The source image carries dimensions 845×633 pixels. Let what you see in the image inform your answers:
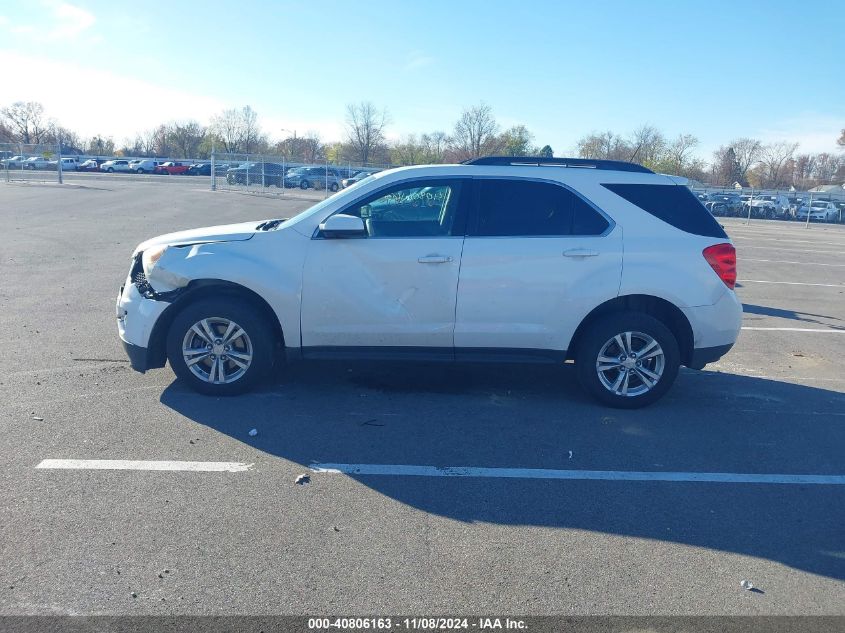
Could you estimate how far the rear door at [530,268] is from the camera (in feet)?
19.4

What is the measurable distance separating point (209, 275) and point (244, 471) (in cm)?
187

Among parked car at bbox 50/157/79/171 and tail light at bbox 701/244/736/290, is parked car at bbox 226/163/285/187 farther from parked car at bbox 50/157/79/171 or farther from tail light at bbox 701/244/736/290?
tail light at bbox 701/244/736/290

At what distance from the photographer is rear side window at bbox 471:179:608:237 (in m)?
6.03

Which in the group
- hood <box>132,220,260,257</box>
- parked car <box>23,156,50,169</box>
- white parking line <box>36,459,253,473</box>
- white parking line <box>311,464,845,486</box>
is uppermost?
parked car <box>23,156,50,169</box>

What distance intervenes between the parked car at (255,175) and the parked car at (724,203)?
2548 centimetres

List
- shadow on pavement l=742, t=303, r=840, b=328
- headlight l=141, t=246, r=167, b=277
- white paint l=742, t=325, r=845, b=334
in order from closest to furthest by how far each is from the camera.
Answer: headlight l=141, t=246, r=167, b=277, white paint l=742, t=325, r=845, b=334, shadow on pavement l=742, t=303, r=840, b=328

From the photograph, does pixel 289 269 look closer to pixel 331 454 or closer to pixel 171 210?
pixel 331 454

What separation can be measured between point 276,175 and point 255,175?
1.14 meters

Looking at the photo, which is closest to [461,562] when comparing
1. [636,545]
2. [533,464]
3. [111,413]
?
[636,545]

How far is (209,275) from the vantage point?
19.3ft

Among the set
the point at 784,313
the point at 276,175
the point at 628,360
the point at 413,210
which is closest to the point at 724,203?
the point at 276,175

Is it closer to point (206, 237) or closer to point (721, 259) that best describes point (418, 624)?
point (206, 237)

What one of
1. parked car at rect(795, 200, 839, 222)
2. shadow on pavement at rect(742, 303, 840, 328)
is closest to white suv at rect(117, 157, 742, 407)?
shadow on pavement at rect(742, 303, 840, 328)

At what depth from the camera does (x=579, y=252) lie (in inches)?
234
